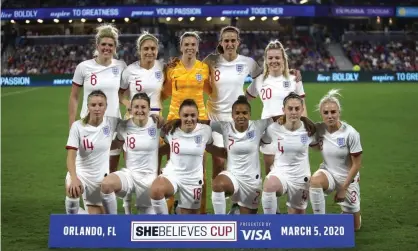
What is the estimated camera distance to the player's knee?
5.45 metres

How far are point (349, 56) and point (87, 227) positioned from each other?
1338 inches

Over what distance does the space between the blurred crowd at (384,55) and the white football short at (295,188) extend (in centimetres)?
3034

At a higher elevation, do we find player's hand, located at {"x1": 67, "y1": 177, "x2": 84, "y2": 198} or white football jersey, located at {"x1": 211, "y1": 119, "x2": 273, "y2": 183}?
white football jersey, located at {"x1": 211, "y1": 119, "x2": 273, "y2": 183}

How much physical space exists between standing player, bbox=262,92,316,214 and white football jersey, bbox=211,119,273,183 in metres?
0.14

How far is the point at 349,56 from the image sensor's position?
3725 cm

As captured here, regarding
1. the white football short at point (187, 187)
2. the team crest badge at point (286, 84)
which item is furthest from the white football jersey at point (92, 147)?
the team crest badge at point (286, 84)

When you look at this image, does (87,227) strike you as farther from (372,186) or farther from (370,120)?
(370,120)

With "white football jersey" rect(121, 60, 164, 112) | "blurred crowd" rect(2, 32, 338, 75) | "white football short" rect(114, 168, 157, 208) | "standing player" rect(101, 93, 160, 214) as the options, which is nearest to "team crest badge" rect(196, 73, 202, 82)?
"white football jersey" rect(121, 60, 164, 112)

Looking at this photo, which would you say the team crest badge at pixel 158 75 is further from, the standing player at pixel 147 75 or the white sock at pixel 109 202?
the white sock at pixel 109 202

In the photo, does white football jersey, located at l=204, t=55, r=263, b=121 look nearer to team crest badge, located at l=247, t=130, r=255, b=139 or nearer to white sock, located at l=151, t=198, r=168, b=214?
team crest badge, located at l=247, t=130, r=255, b=139

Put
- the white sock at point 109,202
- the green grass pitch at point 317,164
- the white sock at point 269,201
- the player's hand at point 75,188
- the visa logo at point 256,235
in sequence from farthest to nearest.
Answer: the green grass pitch at point 317,164 < the white sock at point 269,201 < the white sock at point 109,202 < the player's hand at point 75,188 < the visa logo at point 256,235

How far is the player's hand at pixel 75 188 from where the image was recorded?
5406mm

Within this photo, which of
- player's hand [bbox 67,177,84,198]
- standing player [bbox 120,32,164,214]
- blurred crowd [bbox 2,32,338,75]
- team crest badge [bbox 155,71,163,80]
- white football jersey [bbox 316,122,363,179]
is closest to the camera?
player's hand [bbox 67,177,84,198]

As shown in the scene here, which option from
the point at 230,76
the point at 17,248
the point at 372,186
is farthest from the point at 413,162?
the point at 17,248
